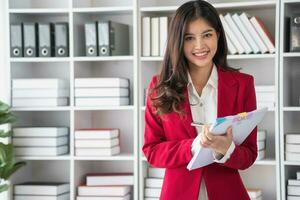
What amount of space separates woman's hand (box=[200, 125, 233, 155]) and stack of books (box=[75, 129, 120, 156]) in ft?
6.79

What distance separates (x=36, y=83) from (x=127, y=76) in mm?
664

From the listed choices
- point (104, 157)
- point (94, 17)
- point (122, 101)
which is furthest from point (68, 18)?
point (104, 157)

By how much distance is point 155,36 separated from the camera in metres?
3.67

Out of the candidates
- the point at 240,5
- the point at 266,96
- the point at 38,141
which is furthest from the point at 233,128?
the point at 38,141

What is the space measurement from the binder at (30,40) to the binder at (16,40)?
0.03 meters

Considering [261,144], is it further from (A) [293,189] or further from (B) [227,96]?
(B) [227,96]

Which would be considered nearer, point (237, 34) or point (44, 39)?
point (237, 34)

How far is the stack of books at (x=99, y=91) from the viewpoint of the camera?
3691mm

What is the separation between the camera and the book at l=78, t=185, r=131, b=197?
3.77 meters

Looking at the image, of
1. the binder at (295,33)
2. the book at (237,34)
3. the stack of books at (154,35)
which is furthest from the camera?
the stack of books at (154,35)

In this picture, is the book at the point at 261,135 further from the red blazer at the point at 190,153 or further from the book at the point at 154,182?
the red blazer at the point at 190,153

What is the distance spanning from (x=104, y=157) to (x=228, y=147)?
6.82 ft

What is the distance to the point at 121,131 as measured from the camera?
405cm

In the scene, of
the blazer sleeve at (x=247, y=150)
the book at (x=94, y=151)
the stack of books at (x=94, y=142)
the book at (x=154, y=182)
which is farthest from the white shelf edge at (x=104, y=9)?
the blazer sleeve at (x=247, y=150)
